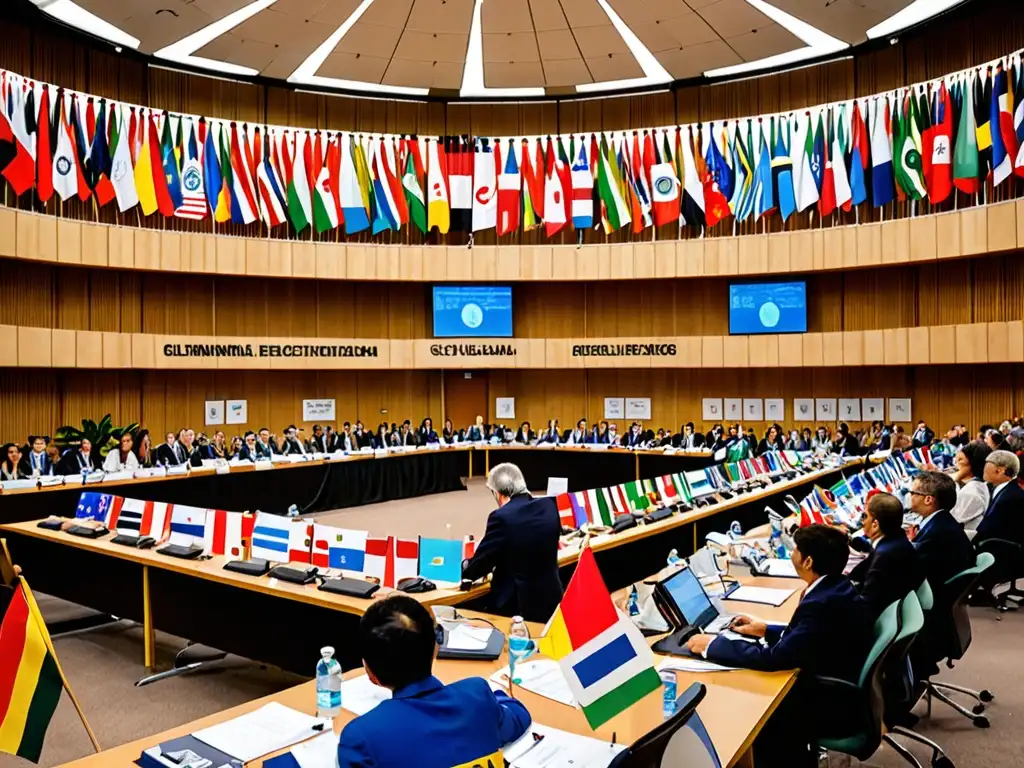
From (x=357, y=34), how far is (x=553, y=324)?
875 centimetres

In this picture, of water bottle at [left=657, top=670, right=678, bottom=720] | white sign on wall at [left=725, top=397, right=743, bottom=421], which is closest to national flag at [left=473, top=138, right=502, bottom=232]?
white sign on wall at [left=725, top=397, right=743, bottom=421]

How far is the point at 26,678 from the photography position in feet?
11.2

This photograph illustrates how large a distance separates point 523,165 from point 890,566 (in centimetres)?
1663

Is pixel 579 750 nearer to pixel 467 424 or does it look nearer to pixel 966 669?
pixel 966 669

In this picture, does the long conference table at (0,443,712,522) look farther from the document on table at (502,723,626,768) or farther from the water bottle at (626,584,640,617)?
the document on table at (502,723,626,768)

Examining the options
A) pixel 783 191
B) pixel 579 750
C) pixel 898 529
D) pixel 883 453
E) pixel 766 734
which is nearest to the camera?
pixel 579 750

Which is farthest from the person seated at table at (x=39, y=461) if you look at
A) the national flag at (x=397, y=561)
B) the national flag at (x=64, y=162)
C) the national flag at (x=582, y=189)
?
the national flag at (x=582, y=189)

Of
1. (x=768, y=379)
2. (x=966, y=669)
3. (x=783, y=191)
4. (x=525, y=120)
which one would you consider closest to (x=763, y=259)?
(x=783, y=191)

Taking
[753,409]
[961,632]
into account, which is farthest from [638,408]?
[961,632]

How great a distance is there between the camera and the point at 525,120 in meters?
21.8

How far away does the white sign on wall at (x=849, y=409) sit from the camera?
764 inches

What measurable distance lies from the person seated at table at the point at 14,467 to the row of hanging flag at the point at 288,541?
182 inches

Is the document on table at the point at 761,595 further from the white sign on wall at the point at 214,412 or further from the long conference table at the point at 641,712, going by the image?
the white sign on wall at the point at 214,412

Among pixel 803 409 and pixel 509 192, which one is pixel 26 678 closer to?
pixel 509 192
